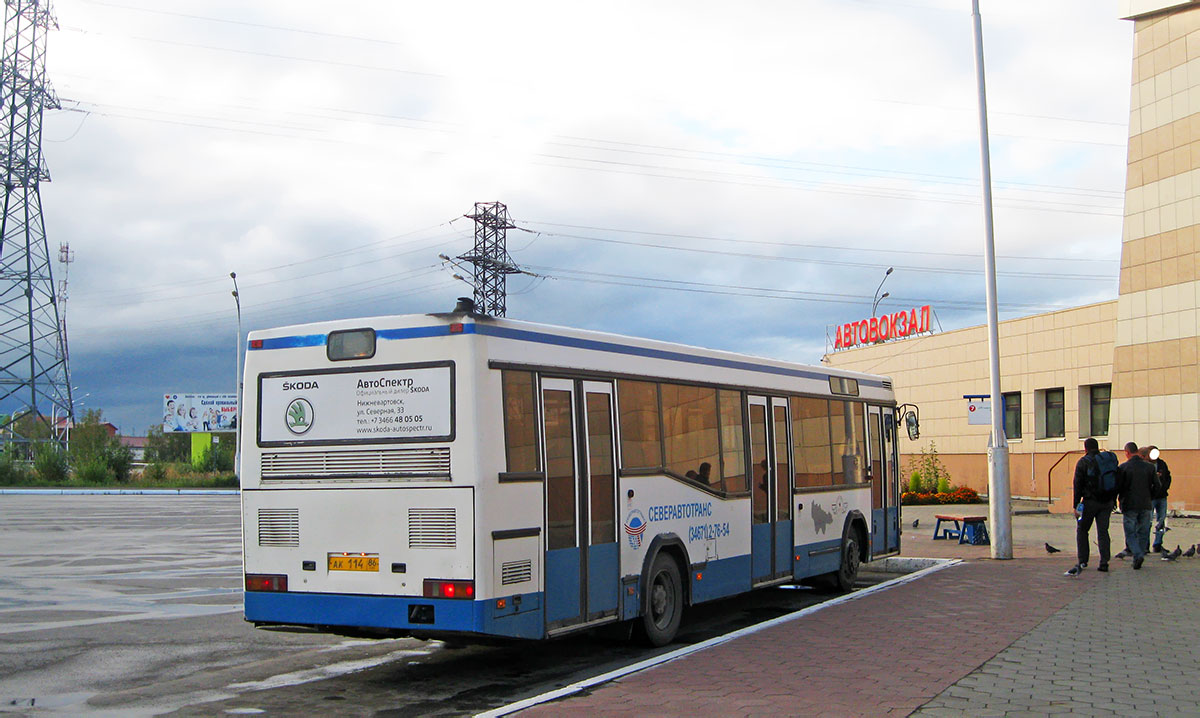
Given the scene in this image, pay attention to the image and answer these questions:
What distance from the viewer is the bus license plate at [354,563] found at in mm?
8883

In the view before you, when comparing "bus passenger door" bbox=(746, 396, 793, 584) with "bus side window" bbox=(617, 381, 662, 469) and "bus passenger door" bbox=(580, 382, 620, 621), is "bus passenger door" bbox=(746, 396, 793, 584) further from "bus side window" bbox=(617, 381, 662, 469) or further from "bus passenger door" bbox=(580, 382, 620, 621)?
"bus passenger door" bbox=(580, 382, 620, 621)

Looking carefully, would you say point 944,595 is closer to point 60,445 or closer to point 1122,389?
point 1122,389

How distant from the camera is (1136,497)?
54.1 feet

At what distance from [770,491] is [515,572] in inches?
209

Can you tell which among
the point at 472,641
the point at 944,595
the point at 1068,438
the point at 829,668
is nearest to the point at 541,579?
the point at 472,641

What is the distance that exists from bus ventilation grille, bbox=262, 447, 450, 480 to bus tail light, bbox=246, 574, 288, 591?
2.77ft

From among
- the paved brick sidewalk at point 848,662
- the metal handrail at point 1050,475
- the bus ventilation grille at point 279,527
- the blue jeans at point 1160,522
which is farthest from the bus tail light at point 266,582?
the metal handrail at point 1050,475

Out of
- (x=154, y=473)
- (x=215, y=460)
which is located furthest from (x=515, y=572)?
(x=215, y=460)

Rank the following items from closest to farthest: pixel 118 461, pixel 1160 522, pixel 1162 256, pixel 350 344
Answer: pixel 350 344 → pixel 1160 522 → pixel 1162 256 → pixel 118 461

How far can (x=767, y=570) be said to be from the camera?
1324 cm

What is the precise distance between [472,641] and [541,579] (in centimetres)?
77

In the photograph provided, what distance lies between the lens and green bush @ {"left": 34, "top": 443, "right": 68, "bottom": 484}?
212 feet

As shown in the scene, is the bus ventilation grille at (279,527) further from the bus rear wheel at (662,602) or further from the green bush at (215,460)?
the green bush at (215,460)

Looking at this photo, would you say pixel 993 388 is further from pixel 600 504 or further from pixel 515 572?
pixel 515 572
